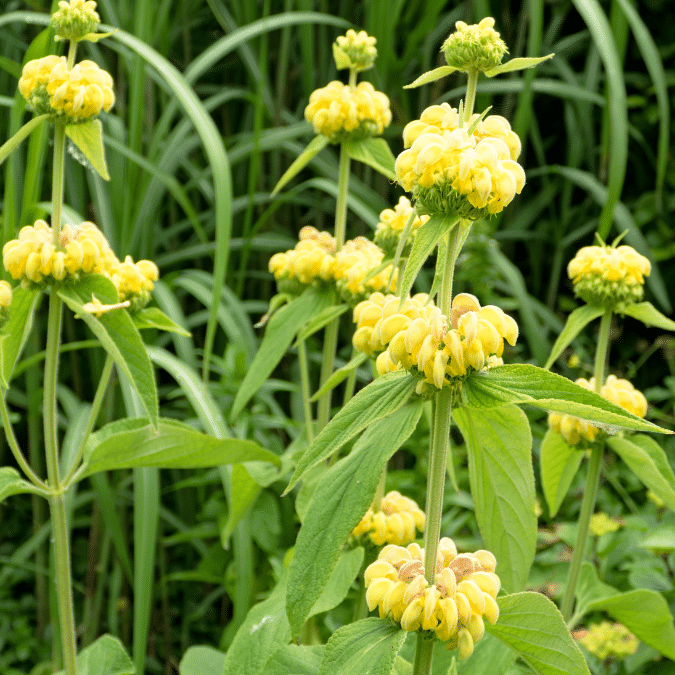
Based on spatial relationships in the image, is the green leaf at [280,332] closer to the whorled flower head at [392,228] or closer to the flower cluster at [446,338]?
the whorled flower head at [392,228]

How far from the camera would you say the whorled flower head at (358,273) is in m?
0.73

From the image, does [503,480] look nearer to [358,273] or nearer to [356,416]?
[356,416]

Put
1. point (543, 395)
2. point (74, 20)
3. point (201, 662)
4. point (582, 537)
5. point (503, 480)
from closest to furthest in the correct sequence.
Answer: point (543, 395) < point (503, 480) < point (74, 20) < point (582, 537) < point (201, 662)

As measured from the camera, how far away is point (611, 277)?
27.3 inches

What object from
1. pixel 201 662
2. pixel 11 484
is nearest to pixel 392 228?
pixel 11 484

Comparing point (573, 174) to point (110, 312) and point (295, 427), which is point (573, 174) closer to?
point (295, 427)

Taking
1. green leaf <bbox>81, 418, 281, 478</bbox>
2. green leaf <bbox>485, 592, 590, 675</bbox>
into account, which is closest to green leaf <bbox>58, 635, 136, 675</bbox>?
green leaf <bbox>81, 418, 281, 478</bbox>

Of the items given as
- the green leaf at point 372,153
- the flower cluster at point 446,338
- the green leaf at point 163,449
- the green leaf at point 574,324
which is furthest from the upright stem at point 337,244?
the flower cluster at point 446,338

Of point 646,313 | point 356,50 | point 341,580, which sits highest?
point 356,50

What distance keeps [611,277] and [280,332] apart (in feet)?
1.03

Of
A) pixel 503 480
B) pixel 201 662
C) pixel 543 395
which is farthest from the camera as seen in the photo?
pixel 201 662

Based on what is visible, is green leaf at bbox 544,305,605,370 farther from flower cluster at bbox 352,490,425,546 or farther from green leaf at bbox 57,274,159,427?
green leaf at bbox 57,274,159,427

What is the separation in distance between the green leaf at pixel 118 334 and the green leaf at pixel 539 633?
30 centimetres

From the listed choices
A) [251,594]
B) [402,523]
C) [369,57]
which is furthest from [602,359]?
[251,594]
